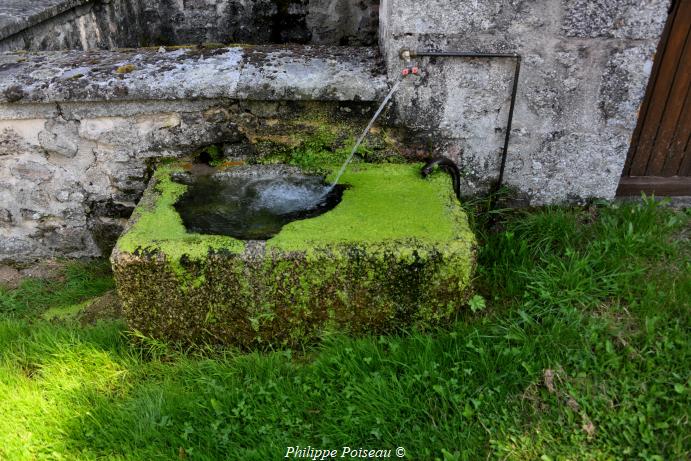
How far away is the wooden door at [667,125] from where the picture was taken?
275 cm

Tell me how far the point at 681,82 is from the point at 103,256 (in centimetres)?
341

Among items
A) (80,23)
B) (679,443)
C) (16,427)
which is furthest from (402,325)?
(80,23)

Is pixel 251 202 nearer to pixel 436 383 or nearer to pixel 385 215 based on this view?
pixel 385 215

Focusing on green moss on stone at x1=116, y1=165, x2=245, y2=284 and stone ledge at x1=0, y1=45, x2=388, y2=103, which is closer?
green moss on stone at x1=116, y1=165, x2=245, y2=284

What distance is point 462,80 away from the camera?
262 centimetres

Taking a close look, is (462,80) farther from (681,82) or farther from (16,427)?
(16,427)

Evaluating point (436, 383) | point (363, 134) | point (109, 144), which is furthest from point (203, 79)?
point (436, 383)

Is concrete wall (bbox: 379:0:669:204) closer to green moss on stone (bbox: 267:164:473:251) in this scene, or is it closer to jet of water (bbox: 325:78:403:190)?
jet of water (bbox: 325:78:403:190)

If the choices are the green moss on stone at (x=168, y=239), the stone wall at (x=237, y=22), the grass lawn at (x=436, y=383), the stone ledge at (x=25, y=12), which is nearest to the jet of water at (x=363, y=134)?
the green moss on stone at (x=168, y=239)

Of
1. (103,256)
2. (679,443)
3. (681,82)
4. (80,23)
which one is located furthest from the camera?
(80,23)

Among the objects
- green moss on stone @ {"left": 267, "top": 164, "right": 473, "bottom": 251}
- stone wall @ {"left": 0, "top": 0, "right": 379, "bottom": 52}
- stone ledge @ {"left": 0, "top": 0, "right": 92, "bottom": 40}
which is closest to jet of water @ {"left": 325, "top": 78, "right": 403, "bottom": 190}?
green moss on stone @ {"left": 267, "top": 164, "right": 473, "bottom": 251}

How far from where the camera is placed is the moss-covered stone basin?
217 cm

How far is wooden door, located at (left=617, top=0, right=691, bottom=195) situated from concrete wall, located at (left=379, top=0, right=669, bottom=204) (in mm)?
308

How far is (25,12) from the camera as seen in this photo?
10.8ft
